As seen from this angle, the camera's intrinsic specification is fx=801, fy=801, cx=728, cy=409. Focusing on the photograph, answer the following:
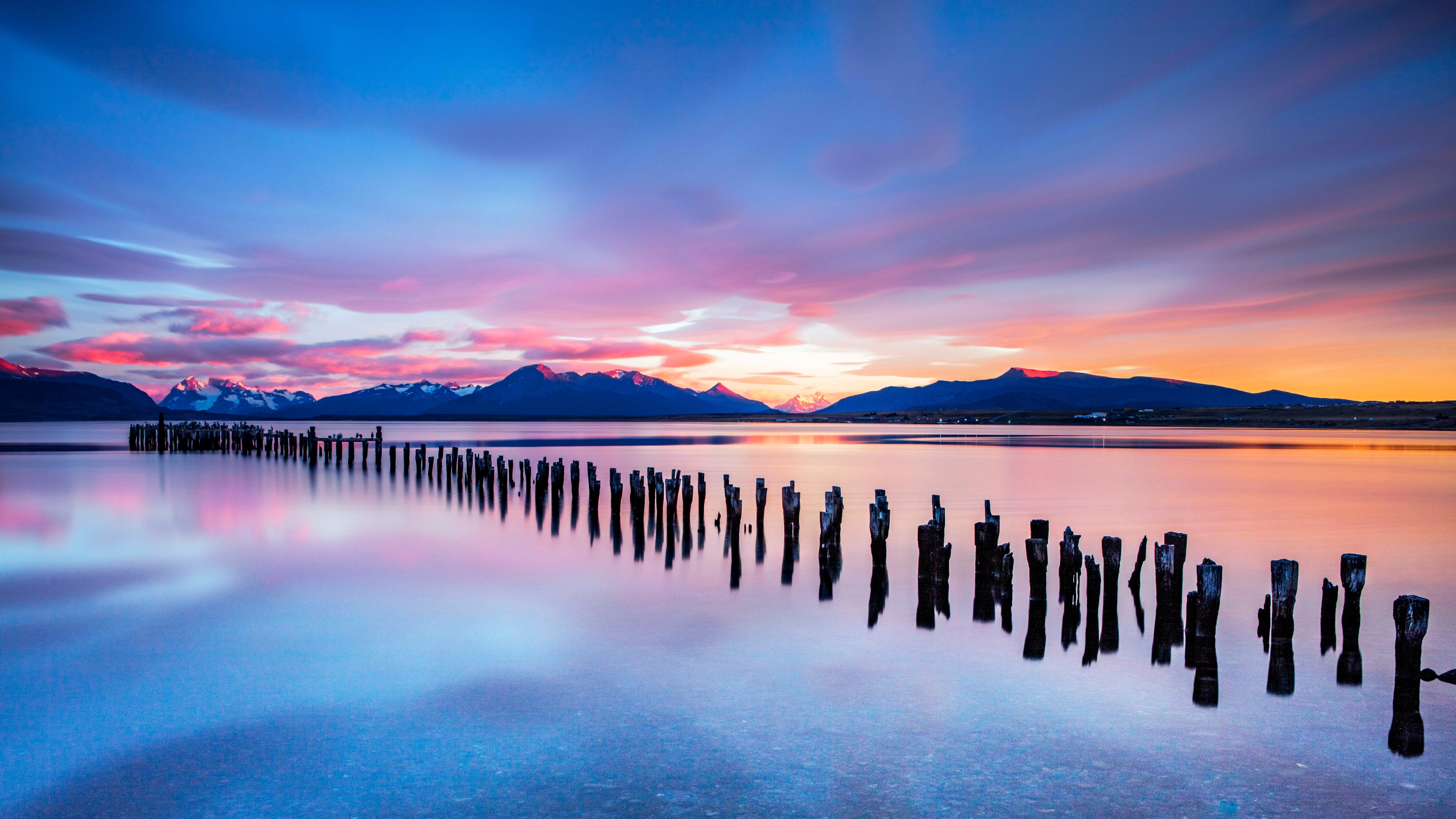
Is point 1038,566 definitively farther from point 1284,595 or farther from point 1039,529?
point 1284,595

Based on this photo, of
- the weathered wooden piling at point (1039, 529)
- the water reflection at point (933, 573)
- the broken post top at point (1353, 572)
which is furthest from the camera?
the water reflection at point (933, 573)

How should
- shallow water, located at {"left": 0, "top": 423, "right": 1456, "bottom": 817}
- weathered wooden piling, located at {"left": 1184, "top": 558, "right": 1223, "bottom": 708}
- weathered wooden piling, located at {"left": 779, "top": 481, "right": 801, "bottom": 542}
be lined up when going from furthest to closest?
1. weathered wooden piling, located at {"left": 779, "top": 481, "right": 801, "bottom": 542}
2. weathered wooden piling, located at {"left": 1184, "top": 558, "right": 1223, "bottom": 708}
3. shallow water, located at {"left": 0, "top": 423, "right": 1456, "bottom": 817}

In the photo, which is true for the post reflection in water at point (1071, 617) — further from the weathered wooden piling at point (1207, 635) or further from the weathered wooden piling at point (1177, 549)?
the weathered wooden piling at point (1207, 635)

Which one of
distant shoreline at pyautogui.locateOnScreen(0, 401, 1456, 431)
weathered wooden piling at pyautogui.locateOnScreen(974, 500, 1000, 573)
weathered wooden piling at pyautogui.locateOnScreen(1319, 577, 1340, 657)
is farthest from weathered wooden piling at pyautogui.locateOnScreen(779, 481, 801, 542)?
distant shoreline at pyautogui.locateOnScreen(0, 401, 1456, 431)

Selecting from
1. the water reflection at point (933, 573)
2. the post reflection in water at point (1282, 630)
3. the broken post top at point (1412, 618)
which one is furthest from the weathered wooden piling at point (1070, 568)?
the broken post top at point (1412, 618)

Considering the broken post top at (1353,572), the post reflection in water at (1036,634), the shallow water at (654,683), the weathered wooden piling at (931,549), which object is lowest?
the shallow water at (654,683)

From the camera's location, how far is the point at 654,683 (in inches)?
302

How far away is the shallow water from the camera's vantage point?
5.41 m

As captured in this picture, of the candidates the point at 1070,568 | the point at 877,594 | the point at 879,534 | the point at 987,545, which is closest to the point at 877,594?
the point at 877,594

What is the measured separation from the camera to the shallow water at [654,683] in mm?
5410

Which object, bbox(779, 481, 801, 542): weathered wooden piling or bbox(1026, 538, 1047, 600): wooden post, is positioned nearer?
bbox(1026, 538, 1047, 600): wooden post

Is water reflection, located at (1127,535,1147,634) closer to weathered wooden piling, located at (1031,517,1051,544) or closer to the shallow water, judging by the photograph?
the shallow water

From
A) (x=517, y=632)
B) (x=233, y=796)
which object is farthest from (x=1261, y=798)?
(x=517, y=632)

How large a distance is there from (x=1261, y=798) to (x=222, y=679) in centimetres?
881
